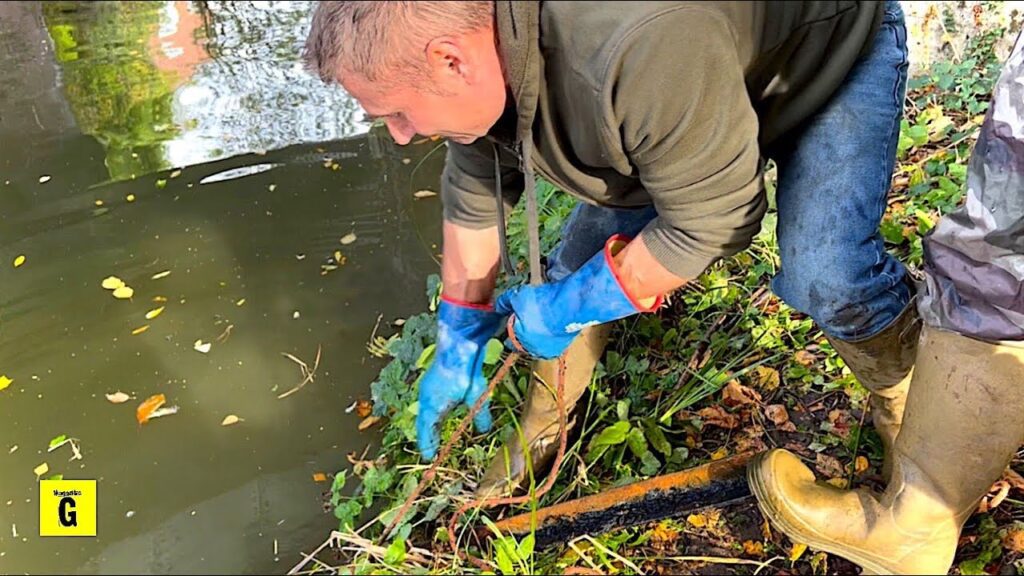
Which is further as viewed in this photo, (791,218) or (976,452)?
(791,218)

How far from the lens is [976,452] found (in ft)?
4.74

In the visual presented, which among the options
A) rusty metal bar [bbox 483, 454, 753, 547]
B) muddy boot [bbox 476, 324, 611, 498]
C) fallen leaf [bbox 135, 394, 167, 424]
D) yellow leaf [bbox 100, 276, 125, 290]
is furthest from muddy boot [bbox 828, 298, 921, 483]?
yellow leaf [bbox 100, 276, 125, 290]

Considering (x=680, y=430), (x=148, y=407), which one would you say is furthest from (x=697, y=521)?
(x=148, y=407)

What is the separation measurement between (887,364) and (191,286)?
2.15m

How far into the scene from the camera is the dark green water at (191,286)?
225 centimetres

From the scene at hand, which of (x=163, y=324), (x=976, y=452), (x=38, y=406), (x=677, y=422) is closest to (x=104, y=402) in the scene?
(x=38, y=406)

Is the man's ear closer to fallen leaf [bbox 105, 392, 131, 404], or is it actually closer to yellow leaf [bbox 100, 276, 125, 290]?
fallen leaf [bbox 105, 392, 131, 404]

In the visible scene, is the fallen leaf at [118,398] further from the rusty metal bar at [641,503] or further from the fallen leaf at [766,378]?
the fallen leaf at [766,378]

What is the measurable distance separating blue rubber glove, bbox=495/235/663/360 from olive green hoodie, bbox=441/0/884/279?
0.11m

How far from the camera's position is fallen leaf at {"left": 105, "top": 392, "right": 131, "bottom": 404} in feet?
8.23

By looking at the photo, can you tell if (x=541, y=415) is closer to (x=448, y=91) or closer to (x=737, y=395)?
(x=737, y=395)

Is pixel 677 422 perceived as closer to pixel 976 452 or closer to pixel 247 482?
pixel 976 452

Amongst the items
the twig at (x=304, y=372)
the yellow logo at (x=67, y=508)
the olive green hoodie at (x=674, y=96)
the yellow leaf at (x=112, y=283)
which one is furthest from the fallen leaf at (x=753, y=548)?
the yellow leaf at (x=112, y=283)

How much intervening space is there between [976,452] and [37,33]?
4914 millimetres
